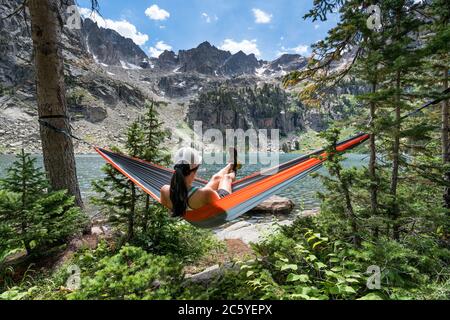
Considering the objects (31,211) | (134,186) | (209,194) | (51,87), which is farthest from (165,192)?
(51,87)

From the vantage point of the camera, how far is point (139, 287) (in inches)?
81.4

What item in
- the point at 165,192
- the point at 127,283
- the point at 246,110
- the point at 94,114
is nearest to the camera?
the point at 127,283

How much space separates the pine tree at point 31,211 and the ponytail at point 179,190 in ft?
5.42

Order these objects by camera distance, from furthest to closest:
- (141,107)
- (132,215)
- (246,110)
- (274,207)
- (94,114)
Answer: (246,110), (141,107), (94,114), (274,207), (132,215)

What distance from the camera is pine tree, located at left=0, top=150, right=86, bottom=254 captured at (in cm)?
303


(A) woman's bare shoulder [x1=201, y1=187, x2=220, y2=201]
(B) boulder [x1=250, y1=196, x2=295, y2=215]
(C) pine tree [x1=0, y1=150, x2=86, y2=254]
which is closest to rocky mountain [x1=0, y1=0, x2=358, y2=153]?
(B) boulder [x1=250, y1=196, x2=295, y2=215]

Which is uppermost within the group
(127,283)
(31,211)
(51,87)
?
(51,87)

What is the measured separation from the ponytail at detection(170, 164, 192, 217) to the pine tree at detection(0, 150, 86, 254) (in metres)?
1.65

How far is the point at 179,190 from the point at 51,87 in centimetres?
288

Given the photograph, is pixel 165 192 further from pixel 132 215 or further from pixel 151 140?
pixel 151 140

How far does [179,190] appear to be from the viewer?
8.75 feet
